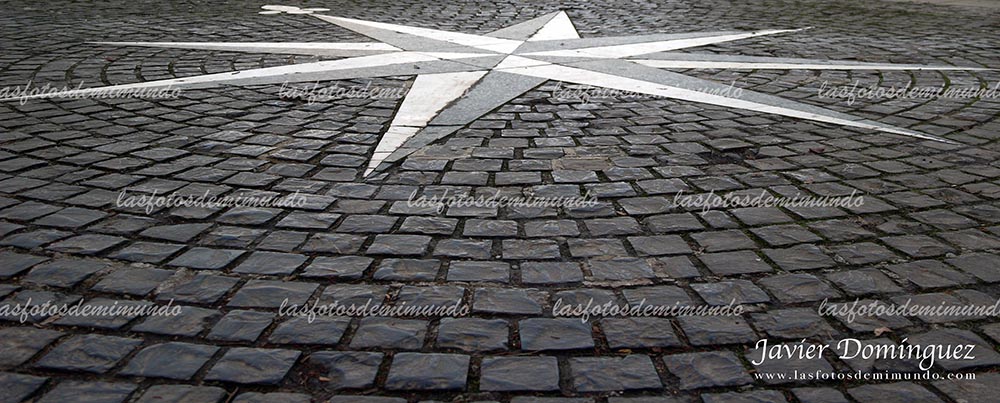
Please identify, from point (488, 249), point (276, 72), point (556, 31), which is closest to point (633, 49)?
point (556, 31)

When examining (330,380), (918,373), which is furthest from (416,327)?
(918,373)

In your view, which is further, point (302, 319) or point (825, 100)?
point (825, 100)

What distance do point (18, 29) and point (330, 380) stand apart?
7501mm

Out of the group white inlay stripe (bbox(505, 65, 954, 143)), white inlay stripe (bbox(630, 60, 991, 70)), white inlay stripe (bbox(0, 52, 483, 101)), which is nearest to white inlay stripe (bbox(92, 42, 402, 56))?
white inlay stripe (bbox(0, 52, 483, 101))

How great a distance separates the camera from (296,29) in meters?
7.59

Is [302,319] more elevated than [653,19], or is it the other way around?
[653,19]

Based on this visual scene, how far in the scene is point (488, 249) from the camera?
2.73 metres

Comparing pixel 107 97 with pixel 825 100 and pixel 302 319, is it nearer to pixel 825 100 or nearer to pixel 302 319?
pixel 302 319

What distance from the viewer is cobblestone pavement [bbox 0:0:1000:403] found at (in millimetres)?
1977

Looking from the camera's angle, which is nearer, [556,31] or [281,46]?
[281,46]

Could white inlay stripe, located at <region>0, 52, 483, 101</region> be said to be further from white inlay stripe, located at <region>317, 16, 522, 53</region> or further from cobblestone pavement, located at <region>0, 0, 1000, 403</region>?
white inlay stripe, located at <region>317, 16, 522, 53</region>

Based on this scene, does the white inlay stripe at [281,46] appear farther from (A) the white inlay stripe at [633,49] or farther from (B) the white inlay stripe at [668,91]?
(B) the white inlay stripe at [668,91]

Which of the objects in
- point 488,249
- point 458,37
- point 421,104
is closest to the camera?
point 488,249

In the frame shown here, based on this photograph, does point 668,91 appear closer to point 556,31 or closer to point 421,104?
point 421,104
